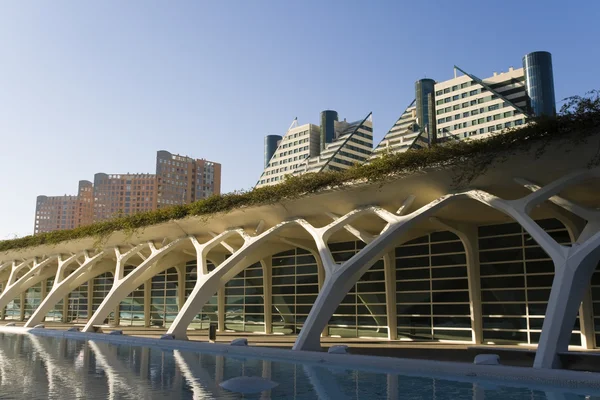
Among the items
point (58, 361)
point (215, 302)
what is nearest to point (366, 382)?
point (58, 361)

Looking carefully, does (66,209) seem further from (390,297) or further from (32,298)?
(390,297)

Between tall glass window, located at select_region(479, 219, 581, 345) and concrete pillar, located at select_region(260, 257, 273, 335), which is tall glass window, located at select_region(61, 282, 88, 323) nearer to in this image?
concrete pillar, located at select_region(260, 257, 273, 335)

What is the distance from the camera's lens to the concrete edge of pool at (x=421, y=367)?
1051 cm

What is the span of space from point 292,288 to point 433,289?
740 cm

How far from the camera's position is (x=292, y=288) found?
84.4 ft

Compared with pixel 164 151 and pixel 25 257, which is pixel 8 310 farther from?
pixel 164 151

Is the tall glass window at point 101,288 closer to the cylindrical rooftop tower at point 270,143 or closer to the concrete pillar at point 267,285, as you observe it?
the concrete pillar at point 267,285

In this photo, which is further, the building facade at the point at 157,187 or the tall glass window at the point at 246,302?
the building facade at the point at 157,187

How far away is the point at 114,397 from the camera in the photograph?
8.86 metres

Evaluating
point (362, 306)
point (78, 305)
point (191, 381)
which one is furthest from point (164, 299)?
point (191, 381)

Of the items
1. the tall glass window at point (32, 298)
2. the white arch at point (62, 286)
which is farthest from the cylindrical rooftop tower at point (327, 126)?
the white arch at point (62, 286)

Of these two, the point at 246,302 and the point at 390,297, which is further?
the point at 246,302

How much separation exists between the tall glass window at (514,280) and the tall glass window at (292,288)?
8058mm

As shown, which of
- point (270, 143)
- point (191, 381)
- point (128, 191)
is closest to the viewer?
point (191, 381)
